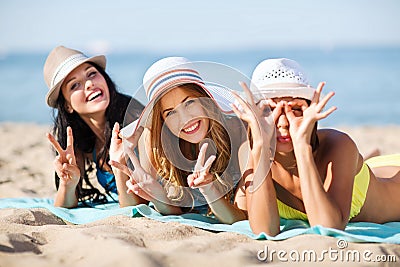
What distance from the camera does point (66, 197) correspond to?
411 cm

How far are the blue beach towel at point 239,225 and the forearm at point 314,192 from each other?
7 centimetres

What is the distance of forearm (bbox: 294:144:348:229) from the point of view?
2.88 m

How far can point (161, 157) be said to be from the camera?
3539 mm

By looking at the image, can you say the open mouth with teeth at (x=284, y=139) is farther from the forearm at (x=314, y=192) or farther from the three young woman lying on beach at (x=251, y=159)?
the forearm at (x=314, y=192)

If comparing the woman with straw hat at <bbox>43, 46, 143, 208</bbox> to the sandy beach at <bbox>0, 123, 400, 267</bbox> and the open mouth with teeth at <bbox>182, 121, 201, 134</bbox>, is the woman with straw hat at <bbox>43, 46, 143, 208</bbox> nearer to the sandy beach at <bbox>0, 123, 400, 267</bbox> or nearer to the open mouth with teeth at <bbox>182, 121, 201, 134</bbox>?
the sandy beach at <bbox>0, 123, 400, 267</bbox>

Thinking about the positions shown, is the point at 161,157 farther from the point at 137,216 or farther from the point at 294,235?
the point at 294,235

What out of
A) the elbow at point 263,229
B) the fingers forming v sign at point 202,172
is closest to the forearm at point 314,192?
the elbow at point 263,229

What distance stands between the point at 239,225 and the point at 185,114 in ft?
2.32

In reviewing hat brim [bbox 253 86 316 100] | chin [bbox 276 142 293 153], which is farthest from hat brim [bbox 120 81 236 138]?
chin [bbox 276 142 293 153]

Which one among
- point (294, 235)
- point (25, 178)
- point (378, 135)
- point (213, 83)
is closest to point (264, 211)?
point (294, 235)

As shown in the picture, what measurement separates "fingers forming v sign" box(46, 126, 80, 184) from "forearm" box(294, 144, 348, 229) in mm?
1650

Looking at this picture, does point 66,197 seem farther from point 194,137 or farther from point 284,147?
point 284,147

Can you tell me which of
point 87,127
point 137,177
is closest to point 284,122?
point 137,177

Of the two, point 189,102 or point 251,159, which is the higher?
point 189,102
